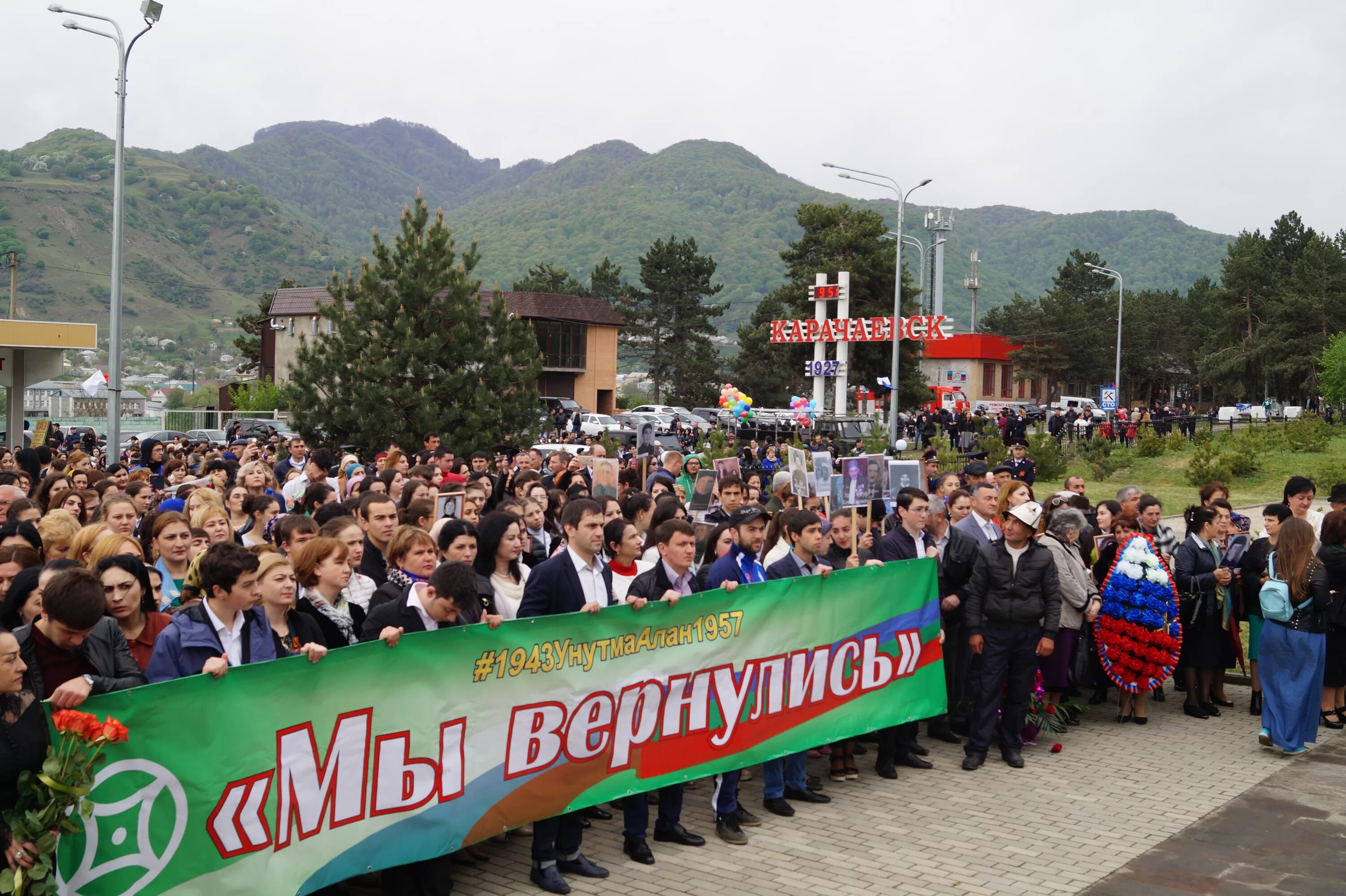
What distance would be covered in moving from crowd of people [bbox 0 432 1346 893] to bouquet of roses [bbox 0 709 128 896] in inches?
2.2

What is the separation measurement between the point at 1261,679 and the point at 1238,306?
7621 centimetres

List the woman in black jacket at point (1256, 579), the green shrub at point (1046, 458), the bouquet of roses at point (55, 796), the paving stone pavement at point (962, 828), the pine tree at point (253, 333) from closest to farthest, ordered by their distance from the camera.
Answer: the bouquet of roses at point (55, 796) < the paving stone pavement at point (962, 828) < the woman in black jacket at point (1256, 579) < the green shrub at point (1046, 458) < the pine tree at point (253, 333)

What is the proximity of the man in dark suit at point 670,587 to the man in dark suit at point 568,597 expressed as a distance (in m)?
0.25

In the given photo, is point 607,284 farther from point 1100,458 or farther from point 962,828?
point 962,828

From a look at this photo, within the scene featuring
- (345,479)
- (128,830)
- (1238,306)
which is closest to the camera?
(128,830)

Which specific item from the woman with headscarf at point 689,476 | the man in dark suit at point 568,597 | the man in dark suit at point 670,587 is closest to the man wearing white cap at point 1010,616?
the man in dark suit at point 670,587

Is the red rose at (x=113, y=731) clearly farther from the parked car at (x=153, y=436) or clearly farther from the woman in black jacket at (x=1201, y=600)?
the parked car at (x=153, y=436)

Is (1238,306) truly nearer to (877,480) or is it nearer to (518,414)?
(518,414)

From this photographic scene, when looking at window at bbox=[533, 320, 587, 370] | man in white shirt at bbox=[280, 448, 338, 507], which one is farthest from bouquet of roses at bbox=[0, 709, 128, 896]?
window at bbox=[533, 320, 587, 370]

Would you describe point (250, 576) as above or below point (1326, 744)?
above

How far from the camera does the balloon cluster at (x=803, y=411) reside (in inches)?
1574

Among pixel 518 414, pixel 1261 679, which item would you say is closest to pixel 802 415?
pixel 518 414

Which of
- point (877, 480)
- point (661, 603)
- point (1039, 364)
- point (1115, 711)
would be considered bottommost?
point (1115, 711)

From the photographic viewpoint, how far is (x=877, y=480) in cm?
921
